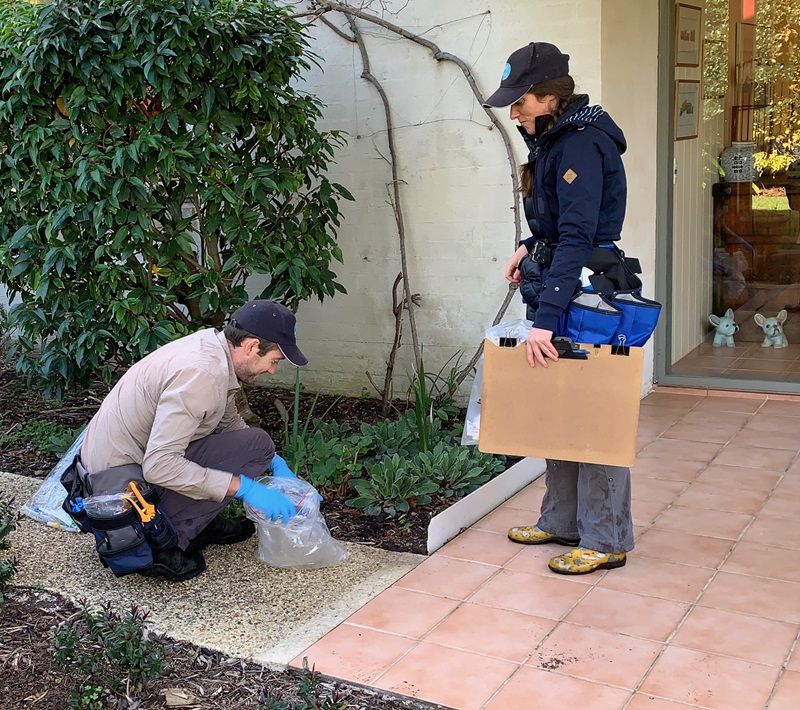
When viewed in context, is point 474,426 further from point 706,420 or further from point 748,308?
point 748,308

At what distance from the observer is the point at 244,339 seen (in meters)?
3.47

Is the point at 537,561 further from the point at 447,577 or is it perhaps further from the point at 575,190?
the point at 575,190

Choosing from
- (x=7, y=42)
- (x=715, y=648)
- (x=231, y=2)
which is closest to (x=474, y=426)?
(x=715, y=648)

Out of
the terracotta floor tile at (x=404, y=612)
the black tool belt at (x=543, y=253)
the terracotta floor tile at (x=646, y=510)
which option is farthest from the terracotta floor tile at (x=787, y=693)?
the black tool belt at (x=543, y=253)

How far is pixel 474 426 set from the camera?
13.6ft

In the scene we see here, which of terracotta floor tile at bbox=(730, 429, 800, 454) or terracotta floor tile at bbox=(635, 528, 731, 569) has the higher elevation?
terracotta floor tile at bbox=(730, 429, 800, 454)

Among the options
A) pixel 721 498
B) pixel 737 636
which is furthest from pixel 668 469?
pixel 737 636

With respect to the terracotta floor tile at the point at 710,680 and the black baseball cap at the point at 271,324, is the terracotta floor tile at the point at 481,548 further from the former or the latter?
the black baseball cap at the point at 271,324

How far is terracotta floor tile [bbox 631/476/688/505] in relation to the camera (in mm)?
4402

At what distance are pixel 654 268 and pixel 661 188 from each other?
0.51 metres

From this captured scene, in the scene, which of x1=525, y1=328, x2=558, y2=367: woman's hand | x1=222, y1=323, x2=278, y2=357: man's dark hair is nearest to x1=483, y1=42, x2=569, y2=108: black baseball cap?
x1=525, y1=328, x2=558, y2=367: woman's hand

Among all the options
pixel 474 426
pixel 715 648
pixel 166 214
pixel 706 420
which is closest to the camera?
pixel 715 648

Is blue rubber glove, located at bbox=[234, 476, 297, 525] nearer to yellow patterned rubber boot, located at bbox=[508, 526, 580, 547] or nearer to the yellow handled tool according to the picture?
the yellow handled tool

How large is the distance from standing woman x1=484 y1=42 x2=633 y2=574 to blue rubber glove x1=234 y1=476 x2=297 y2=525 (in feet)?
3.51
